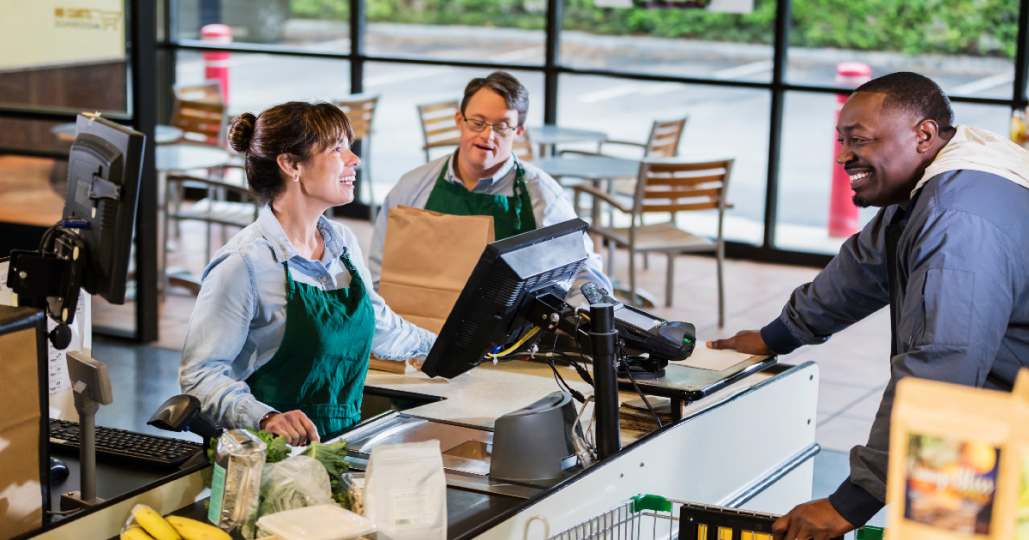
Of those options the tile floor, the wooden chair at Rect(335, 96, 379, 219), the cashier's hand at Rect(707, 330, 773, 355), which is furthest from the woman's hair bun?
the wooden chair at Rect(335, 96, 379, 219)

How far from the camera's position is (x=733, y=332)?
217 inches

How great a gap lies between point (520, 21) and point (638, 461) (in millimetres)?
6242

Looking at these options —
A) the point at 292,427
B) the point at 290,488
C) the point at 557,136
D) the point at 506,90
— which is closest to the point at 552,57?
the point at 557,136

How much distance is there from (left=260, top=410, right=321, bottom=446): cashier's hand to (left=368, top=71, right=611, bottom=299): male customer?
1.23 metres

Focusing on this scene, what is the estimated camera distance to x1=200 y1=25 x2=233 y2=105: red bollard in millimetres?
8391

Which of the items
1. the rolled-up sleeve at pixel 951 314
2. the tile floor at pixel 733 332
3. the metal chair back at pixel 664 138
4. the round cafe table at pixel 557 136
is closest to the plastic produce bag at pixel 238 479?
the rolled-up sleeve at pixel 951 314

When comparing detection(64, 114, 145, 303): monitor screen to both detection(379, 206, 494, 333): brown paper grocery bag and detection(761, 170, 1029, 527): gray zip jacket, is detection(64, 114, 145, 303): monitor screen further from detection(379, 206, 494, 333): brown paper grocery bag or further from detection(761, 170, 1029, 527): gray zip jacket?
detection(761, 170, 1029, 527): gray zip jacket

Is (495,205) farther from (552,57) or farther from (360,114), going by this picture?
(552,57)

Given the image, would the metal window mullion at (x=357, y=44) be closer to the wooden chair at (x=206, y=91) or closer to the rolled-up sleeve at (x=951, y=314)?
the wooden chair at (x=206, y=91)

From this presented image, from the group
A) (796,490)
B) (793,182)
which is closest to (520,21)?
(793,182)

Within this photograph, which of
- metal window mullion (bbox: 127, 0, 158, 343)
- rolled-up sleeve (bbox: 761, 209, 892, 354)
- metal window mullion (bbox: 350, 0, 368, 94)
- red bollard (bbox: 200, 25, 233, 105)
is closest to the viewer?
rolled-up sleeve (bbox: 761, 209, 892, 354)

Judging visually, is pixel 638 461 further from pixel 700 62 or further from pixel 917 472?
pixel 700 62

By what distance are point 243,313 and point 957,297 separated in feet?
4.36

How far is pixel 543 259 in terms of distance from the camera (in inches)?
75.7
